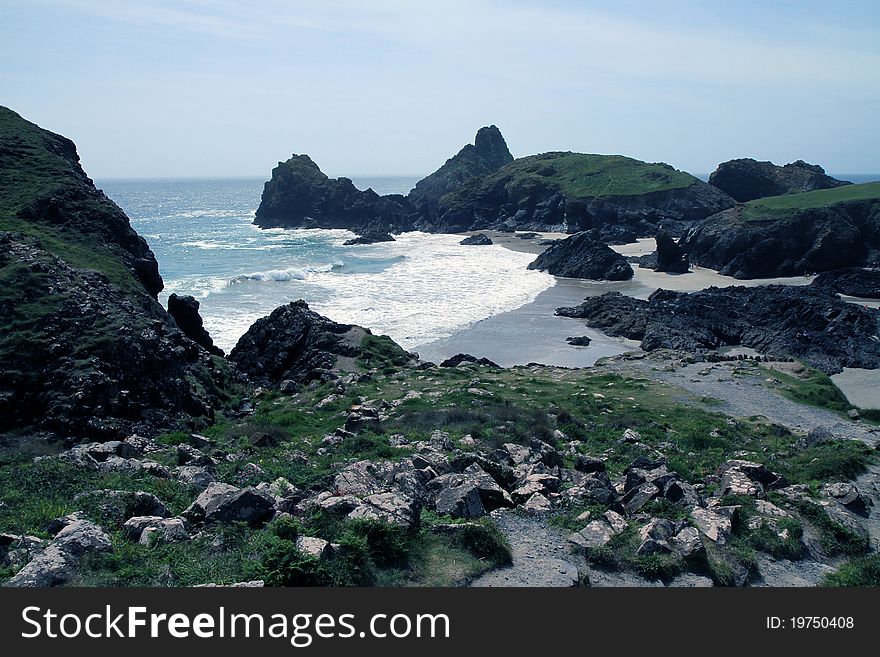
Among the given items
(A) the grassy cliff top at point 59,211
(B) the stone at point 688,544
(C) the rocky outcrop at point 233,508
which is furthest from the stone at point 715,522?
(A) the grassy cliff top at point 59,211

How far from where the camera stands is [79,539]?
8.45 metres

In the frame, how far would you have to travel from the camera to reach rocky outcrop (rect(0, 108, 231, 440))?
18734 mm

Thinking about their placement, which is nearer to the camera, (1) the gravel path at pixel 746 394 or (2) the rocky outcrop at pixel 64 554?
(2) the rocky outcrop at pixel 64 554

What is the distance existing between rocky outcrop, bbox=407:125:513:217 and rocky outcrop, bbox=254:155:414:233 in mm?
11052

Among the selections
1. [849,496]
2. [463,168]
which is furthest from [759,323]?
[463,168]

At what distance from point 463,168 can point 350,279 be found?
3840 inches

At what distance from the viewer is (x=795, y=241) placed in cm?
6481

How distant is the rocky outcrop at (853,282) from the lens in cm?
5016

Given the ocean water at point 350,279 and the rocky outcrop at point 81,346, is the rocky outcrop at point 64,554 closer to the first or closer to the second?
the rocky outcrop at point 81,346

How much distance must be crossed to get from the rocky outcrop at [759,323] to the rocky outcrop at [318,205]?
81495 mm

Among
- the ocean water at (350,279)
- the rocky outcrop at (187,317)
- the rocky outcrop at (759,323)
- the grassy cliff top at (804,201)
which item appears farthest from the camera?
the grassy cliff top at (804,201)

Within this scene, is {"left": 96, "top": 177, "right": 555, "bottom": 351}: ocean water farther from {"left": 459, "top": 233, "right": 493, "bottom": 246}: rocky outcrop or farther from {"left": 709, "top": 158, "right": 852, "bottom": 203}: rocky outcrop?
{"left": 709, "top": 158, "right": 852, "bottom": 203}: rocky outcrop

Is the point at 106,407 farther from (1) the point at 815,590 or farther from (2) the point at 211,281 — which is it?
(2) the point at 211,281

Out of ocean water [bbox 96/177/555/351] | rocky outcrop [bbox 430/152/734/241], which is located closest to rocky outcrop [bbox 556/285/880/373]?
ocean water [bbox 96/177/555/351]
